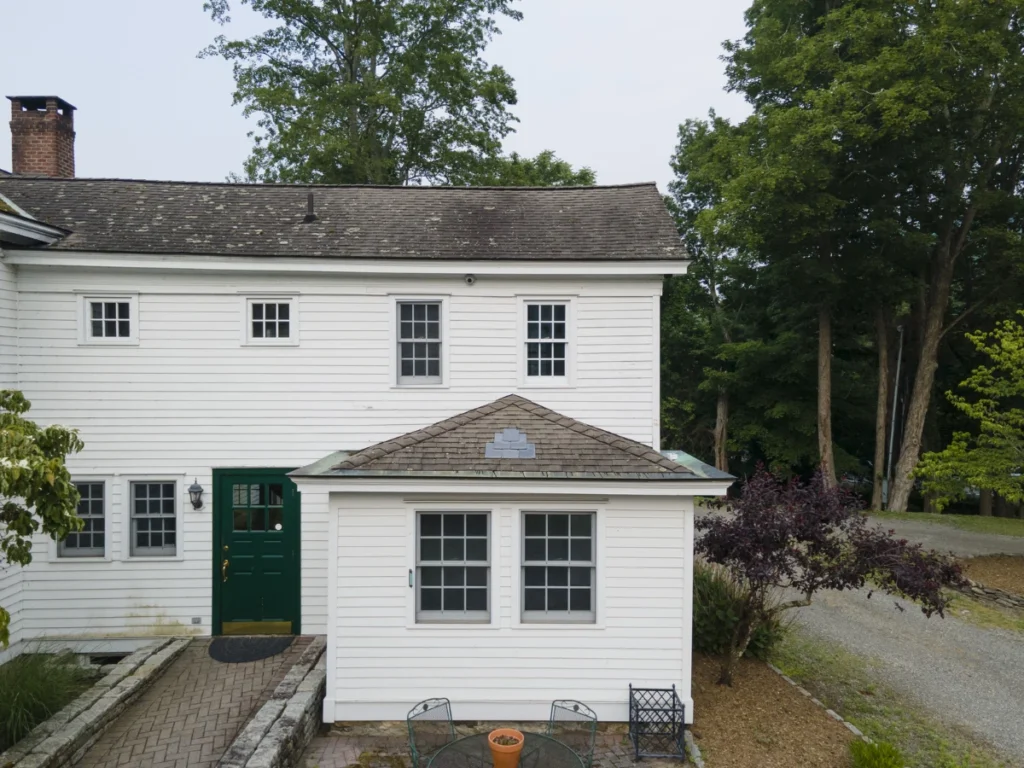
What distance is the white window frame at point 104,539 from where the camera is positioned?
29.6 feet

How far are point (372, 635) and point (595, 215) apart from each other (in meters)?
7.99

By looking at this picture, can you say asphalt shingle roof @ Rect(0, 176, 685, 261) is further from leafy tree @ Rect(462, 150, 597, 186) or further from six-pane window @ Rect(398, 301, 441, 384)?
leafy tree @ Rect(462, 150, 597, 186)

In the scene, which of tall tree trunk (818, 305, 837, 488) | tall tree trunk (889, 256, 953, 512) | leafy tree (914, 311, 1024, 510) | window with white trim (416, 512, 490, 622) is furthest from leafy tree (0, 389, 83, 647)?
tall tree trunk (889, 256, 953, 512)

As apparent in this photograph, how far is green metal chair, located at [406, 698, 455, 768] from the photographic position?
6645 mm

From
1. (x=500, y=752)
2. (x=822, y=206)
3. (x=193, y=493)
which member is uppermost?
(x=822, y=206)

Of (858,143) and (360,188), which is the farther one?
(858,143)

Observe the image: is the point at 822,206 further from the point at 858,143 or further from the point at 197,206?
the point at 197,206

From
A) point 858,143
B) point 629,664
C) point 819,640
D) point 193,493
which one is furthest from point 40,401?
point 858,143

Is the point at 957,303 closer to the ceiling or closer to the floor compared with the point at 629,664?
closer to the ceiling

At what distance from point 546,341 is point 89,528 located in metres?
7.94

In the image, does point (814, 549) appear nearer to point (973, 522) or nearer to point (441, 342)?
point (441, 342)

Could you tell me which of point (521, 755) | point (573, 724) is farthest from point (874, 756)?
point (521, 755)

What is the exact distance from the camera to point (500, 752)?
5.61 meters

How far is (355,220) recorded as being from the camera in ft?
34.6
